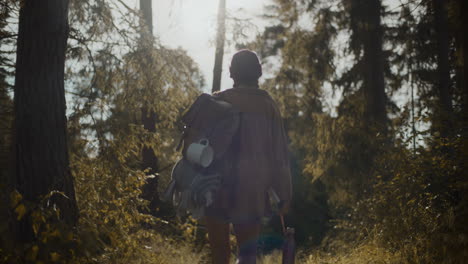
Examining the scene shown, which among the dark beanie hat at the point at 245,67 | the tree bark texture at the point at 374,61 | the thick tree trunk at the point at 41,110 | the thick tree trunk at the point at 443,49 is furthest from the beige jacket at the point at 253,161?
the tree bark texture at the point at 374,61

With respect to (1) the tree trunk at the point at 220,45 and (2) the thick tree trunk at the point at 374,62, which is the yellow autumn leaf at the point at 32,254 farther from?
(1) the tree trunk at the point at 220,45

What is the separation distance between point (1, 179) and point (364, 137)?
24.9 feet

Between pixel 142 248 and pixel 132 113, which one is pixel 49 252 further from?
pixel 132 113

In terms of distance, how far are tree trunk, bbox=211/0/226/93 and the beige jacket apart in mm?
8027

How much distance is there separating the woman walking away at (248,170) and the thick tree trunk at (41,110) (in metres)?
1.57

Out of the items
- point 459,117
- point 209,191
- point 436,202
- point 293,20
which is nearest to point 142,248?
point 209,191

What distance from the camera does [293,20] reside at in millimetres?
10938

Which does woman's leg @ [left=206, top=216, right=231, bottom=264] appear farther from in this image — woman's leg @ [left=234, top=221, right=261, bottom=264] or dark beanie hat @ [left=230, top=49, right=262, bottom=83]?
dark beanie hat @ [left=230, top=49, right=262, bottom=83]

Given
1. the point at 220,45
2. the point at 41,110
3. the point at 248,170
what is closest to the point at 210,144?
the point at 248,170

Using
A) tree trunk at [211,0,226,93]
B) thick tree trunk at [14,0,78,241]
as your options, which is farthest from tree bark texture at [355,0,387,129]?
thick tree trunk at [14,0,78,241]

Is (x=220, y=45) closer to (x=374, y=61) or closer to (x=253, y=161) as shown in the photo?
(x=374, y=61)

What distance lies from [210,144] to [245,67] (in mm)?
768

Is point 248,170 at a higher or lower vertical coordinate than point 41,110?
lower

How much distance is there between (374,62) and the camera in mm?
10109
